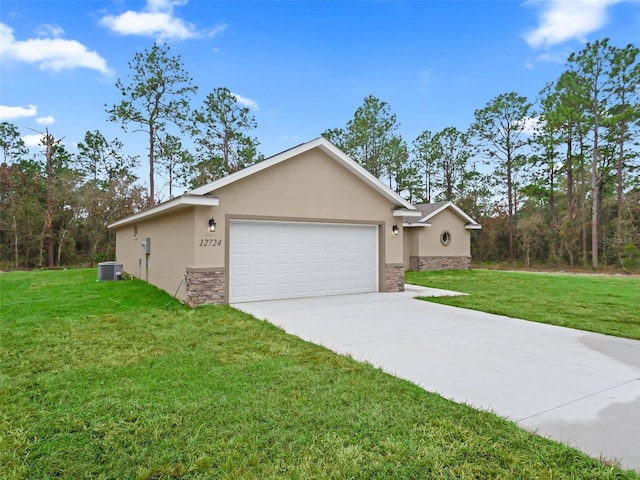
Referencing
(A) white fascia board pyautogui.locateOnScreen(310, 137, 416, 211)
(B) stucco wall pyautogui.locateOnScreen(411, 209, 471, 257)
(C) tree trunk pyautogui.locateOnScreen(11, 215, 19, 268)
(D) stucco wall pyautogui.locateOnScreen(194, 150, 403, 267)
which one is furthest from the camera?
(C) tree trunk pyautogui.locateOnScreen(11, 215, 19, 268)

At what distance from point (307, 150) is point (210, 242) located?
3.41 metres

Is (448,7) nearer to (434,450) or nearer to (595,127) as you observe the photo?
(434,450)

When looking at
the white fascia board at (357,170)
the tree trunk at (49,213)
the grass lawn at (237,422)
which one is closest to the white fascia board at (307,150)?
the white fascia board at (357,170)

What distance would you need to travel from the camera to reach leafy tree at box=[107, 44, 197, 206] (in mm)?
21812

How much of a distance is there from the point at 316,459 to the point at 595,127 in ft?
83.4

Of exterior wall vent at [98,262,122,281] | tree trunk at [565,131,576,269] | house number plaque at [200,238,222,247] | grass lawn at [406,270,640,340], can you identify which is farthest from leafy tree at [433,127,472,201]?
house number plaque at [200,238,222,247]

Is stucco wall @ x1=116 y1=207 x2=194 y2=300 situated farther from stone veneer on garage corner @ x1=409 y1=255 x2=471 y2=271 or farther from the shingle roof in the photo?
stone veneer on garage corner @ x1=409 y1=255 x2=471 y2=271

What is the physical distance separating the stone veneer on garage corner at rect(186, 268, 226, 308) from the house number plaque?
23.7 inches

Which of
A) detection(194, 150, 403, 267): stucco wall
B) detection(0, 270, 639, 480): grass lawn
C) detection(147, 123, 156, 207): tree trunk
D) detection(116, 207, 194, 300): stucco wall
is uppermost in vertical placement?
detection(147, 123, 156, 207): tree trunk

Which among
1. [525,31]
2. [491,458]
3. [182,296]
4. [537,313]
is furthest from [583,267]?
[491,458]

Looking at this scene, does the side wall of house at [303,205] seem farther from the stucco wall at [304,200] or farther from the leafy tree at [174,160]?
the leafy tree at [174,160]

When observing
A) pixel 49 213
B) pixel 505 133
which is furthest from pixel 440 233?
pixel 49 213

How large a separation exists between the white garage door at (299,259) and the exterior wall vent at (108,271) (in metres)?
6.90

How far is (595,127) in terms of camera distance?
69.3ft
